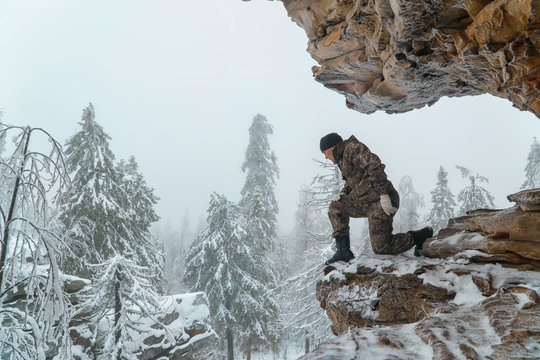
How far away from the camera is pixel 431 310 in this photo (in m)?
3.40

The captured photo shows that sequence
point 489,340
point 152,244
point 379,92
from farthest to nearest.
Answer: point 152,244 < point 379,92 < point 489,340

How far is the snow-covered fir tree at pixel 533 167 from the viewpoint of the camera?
674 inches

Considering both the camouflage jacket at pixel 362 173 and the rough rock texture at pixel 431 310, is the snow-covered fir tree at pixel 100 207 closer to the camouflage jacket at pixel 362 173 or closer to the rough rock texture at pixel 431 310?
the camouflage jacket at pixel 362 173

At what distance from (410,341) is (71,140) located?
48.5ft

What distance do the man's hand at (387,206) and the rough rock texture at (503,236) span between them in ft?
2.63

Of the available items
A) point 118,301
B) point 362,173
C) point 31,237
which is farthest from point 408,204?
point 31,237

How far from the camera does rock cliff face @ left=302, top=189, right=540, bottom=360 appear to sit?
7.85 feet

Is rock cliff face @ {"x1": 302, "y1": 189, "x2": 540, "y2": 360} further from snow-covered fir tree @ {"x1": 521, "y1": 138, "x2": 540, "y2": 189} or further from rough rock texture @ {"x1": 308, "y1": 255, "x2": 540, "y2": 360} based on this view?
snow-covered fir tree @ {"x1": 521, "y1": 138, "x2": 540, "y2": 189}

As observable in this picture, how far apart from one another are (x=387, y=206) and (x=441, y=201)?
66.7 feet

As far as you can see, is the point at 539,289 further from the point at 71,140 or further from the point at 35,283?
the point at 71,140

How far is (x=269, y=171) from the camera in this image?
70.7 ft

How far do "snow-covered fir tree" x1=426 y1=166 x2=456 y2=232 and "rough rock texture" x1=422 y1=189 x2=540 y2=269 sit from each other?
19318 millimetres

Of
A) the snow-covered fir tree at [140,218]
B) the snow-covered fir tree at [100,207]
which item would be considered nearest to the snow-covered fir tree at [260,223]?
the snow-covered fir tree at [140,218]

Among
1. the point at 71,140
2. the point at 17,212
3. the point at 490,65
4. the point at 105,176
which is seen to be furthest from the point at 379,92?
the point at 71,140
